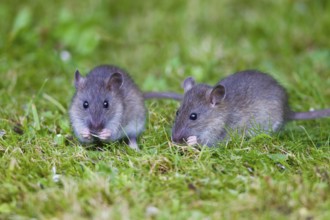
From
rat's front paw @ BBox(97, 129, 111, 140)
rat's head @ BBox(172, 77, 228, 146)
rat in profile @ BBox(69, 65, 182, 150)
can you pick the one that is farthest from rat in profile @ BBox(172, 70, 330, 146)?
rat's front paw @ BBox(97, 129, 111, 140)

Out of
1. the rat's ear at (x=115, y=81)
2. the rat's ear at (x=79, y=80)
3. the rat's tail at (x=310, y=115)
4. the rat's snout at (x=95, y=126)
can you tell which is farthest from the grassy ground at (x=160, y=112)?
the rat's ear at (x=115, y=81)

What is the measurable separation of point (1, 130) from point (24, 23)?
3272 millimetres

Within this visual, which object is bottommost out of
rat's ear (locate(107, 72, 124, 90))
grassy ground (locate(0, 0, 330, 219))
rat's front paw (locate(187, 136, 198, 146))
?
rat's front paw (locate(187, 136, 198, 146))

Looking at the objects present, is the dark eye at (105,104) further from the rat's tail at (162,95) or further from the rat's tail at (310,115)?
the rat's tail at (310,115)

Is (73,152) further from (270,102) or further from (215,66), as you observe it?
(215,66)

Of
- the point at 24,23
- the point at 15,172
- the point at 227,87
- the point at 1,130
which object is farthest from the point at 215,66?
the point at 15,172

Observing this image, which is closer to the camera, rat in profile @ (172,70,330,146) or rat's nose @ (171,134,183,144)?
rat's nose @ (171,134,183,144)

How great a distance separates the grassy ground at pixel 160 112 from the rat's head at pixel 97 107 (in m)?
0.19

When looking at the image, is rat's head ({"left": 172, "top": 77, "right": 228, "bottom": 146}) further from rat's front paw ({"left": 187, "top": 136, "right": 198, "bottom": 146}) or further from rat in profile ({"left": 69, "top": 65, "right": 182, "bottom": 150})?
rat in profile ({"left": 69, "top": 65, "right": 182, "bottom": 150})

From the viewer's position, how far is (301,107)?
708 centimetres

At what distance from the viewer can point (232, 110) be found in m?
6.11

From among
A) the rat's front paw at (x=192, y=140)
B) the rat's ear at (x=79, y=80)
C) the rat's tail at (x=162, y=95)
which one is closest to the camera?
the rat's front paw at (x=192, y=140)

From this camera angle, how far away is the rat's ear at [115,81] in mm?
6104

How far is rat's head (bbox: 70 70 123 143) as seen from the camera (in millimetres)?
5883
